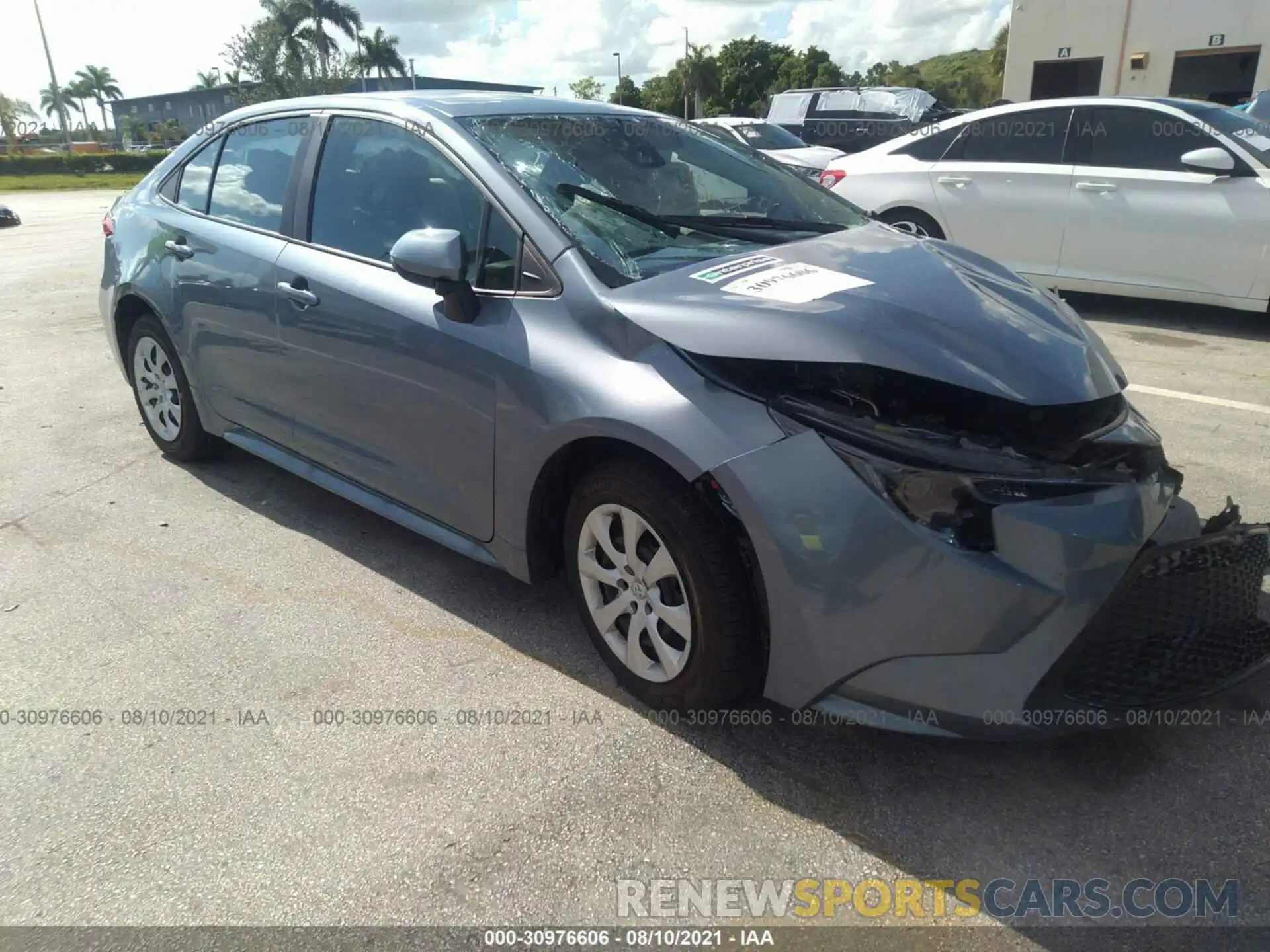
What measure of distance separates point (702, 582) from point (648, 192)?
1467mm

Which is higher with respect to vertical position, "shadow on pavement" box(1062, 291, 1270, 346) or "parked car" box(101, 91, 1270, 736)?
"parked car" box(101, 91, 1270, 736)

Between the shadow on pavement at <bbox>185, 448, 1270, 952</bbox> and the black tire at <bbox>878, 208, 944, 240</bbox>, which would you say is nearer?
the shadow on pavement at <bbox>185, 448, 1270, 952</bbox>

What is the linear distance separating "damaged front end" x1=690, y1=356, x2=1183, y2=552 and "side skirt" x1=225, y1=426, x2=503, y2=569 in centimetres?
110

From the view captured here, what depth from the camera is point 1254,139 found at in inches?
257

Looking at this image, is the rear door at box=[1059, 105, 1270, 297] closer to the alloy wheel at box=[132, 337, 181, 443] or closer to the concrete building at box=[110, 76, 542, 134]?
the alloy wheel at box=[132, 337, 181, 443]

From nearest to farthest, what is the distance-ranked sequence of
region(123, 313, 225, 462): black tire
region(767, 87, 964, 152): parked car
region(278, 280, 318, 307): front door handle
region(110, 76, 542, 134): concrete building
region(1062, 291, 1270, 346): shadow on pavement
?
region(278, 280, 318, 307): front door handle, region(123, 313, 225, 462): black tire, region(1062, 291, 1270, 346): shadow on pavement, region(767, 87, 964, 152): parked car, region(110, 76, 542, 134): concrete building

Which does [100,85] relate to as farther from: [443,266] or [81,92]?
[443,266]

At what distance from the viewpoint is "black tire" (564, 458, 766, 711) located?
241 cm

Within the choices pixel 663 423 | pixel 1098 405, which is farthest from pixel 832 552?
pixel 1098 405

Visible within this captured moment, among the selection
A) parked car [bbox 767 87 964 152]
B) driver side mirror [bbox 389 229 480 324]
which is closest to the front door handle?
driver side mirror [bbox 389 229 480 324]

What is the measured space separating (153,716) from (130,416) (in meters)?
3.35

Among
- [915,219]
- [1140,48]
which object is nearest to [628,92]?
[1140,48]

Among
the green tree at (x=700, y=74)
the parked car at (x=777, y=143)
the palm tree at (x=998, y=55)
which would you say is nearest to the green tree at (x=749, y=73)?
the green tree at (x=700, y=74)

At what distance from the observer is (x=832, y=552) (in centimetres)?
221
